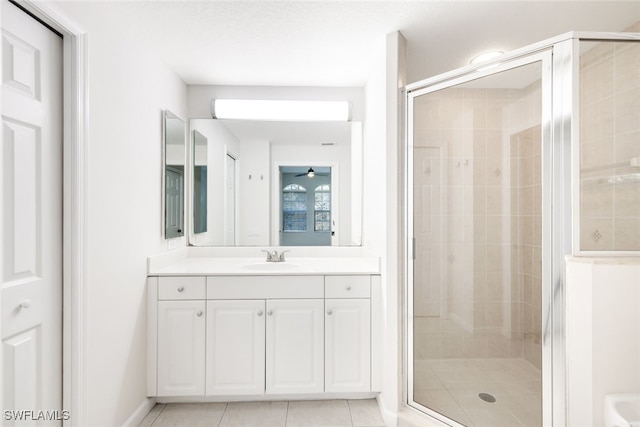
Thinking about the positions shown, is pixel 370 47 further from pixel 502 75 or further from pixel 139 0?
pixel 139 0

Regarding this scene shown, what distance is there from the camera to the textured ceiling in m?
1.72

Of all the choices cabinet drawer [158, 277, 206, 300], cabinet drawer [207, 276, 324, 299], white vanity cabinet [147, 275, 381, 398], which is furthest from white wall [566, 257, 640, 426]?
cabinet drawer [158, 277, 206, 300]

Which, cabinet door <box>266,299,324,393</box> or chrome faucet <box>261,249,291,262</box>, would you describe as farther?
chrome faucet <box>261,249,291,262</box>

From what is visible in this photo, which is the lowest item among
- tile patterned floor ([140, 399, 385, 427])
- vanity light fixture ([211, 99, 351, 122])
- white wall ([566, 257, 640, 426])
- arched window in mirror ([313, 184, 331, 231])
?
tile patterned floor ([140, 399, 385, 427])

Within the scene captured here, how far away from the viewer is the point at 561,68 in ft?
4.80

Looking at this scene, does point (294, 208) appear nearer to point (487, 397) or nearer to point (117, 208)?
point (117, 208)

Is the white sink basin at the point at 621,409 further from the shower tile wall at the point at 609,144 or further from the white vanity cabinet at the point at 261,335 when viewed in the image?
the white vanity cabinet at the point at 261,335

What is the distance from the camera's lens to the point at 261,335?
2113 millimetres

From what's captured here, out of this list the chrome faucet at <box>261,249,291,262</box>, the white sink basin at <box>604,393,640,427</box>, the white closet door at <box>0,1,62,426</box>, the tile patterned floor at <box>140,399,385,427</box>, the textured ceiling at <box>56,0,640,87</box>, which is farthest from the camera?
the chrome faucet at <box>261,249,291,262</box>

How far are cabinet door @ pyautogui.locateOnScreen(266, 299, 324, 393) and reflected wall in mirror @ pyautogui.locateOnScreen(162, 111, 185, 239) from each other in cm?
98

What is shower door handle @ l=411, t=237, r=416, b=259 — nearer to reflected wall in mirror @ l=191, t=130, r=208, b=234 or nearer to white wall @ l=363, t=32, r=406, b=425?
white wall @ l=363, t=32, r=406, b=425

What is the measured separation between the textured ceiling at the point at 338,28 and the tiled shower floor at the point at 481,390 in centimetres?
179

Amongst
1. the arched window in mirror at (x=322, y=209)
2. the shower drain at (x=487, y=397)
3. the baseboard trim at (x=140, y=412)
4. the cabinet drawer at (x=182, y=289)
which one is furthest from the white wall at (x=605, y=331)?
the baseboard trim at (x=140, y=412)

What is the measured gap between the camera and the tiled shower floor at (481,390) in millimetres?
1611
